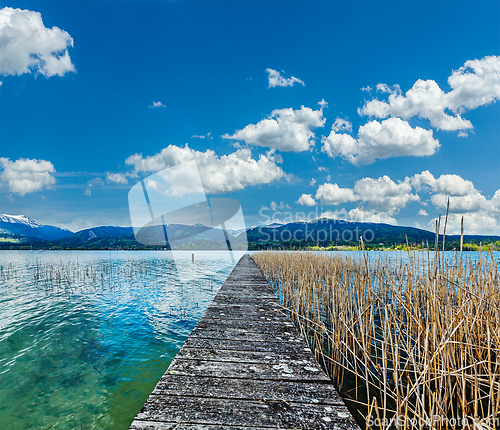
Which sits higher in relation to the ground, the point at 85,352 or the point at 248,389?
→ the point at 248,389

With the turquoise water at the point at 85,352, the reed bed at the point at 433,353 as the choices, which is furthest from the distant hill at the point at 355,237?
the turquoise water at the point at 85,352

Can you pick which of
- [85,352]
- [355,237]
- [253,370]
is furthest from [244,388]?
[355,237]

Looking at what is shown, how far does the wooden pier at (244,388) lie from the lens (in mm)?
1779

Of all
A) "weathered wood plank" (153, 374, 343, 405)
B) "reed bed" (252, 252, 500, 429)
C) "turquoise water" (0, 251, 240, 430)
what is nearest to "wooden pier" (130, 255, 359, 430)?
"weathered wood plank" (153, 374, 343, 405)

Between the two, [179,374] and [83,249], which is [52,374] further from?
[83,249]

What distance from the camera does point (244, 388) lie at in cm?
219

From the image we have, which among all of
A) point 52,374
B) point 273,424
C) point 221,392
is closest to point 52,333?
point 52,374

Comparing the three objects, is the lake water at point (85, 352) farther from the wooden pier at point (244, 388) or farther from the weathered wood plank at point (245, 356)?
the wooden pier at point (244, 388)

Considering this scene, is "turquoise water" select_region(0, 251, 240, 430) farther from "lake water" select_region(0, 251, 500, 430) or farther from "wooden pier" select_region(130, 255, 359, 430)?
"wooden pier" select_region(130, 255, 359, 430)

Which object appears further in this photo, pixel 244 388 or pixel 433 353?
pixel 244 388

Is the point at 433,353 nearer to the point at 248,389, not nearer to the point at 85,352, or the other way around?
the point at 248,389

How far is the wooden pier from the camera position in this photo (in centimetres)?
178

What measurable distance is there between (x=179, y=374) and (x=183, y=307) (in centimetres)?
695

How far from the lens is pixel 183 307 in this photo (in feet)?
29.2
